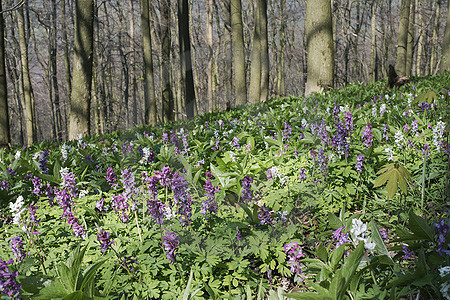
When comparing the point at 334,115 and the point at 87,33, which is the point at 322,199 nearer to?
the point at 334,115

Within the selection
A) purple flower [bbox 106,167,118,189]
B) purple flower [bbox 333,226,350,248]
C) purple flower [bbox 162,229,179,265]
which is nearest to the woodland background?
purple flower [bbox 106,167,118,189]

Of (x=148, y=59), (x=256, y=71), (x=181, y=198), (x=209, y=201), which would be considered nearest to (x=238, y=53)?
(x=256, y=71)

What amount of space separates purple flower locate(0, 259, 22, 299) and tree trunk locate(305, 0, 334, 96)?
7.79 meters

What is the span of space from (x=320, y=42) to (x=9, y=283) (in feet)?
26.2

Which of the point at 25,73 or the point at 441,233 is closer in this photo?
the point at 441,233

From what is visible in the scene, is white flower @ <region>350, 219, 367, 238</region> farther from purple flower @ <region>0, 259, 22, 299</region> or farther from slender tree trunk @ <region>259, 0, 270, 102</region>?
slender tree trunk @ <region>259, 0, 270, 102</region>

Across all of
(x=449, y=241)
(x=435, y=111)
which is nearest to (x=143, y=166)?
(x=449, y=241)

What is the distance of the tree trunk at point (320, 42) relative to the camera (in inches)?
313

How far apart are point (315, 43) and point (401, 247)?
7134 millimetres

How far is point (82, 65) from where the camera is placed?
8.09 metres

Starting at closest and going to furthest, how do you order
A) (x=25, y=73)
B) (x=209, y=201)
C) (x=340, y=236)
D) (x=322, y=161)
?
(x=340, y=236) < (x=209, y=201) < (x=322, y=161) < (x=25, y=73)

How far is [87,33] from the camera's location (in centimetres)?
807

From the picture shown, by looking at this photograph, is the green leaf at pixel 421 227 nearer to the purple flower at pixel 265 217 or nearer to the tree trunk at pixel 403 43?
the purple flower at pixel 265 217

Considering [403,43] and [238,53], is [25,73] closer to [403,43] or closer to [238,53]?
[238,53]
